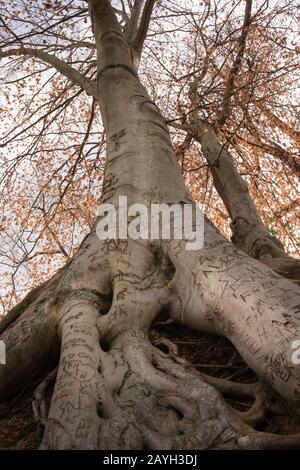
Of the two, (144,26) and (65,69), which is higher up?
(144,26)

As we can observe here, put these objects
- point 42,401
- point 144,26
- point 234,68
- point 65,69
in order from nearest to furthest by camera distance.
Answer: point 42,401 < point 144,26 < point 65,69 < point 234,68

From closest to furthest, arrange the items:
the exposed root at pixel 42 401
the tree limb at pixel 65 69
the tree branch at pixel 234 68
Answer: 1. the exposed root at pixel 42 401
2. the tree limb at pixel 65 69
3. the tree branch at pixel 234 68

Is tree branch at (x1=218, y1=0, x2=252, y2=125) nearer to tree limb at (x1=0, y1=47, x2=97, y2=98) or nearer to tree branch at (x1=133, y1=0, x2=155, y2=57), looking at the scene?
tree branch at (x1=133, y1=0, x2=155, y2=57)

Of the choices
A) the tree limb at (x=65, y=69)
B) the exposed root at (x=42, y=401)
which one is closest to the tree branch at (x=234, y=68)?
the tree limb at (x=65, y=69)

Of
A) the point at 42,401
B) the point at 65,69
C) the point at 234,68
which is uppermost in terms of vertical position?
the point at 234,68

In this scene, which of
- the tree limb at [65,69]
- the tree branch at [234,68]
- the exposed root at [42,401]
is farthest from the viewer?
the tree branch at [234,68]

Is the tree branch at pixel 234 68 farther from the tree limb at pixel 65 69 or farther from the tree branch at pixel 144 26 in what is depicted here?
the tree limb at pixel 65 69

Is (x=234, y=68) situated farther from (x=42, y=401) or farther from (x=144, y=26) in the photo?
(x=42, y=401)

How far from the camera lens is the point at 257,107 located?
7941 mm

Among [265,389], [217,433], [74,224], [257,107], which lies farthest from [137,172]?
[74,224]

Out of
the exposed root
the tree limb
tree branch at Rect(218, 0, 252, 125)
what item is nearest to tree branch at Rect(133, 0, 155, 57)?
the tree limb

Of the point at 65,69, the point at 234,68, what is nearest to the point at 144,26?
the point at 65,69

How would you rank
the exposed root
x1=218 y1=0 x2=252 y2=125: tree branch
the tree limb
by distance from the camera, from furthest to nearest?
x1=218 y1=0 x2=252 y2=125: tree branch
the tree limb
the exposed root

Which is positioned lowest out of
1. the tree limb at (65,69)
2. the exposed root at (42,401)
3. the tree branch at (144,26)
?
the exposed root at (42,401)
